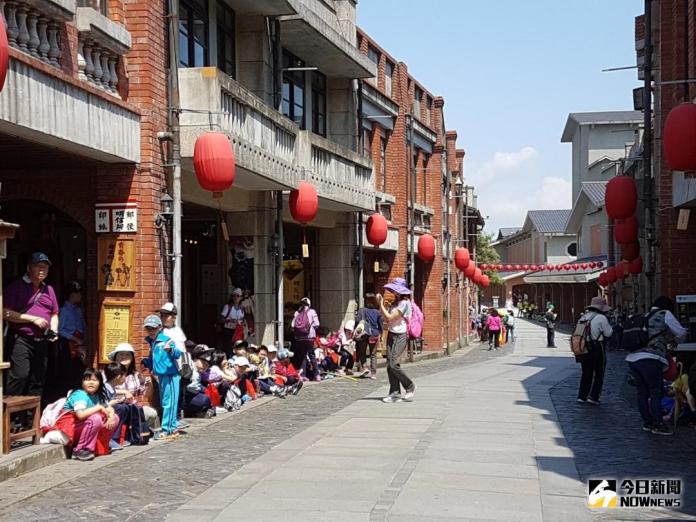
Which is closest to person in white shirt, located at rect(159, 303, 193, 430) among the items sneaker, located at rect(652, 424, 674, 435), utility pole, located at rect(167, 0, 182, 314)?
utility pole, located at rect(167, 0, 182, 314)

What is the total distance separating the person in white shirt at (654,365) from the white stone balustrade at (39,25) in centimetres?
759

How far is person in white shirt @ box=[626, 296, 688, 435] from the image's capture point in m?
11.1

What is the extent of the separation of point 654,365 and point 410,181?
17.1 m

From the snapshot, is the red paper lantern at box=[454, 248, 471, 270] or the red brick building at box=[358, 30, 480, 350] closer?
the red brick building at box=[358, 30, 480, 350]

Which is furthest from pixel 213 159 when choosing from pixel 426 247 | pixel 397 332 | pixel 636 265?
pixel 426 247

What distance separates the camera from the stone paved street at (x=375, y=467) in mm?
7156

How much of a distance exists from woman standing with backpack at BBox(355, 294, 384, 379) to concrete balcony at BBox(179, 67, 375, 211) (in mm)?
2454

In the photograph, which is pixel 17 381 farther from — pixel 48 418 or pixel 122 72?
pixel 122 72

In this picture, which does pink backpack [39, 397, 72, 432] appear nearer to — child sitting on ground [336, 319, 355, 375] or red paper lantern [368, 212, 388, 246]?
child sitting on ground [336, 319, 355, 375]

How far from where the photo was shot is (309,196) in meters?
16.4

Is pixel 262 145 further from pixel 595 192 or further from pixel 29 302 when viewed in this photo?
pixel 595 192

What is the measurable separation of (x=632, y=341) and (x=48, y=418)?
22.4 ft

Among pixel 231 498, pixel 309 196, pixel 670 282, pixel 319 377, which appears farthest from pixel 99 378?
pixel 670 282

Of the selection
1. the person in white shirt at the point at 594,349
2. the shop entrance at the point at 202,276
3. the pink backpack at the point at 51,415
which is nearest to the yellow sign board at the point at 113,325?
the pink backpack at the point at 51,415
